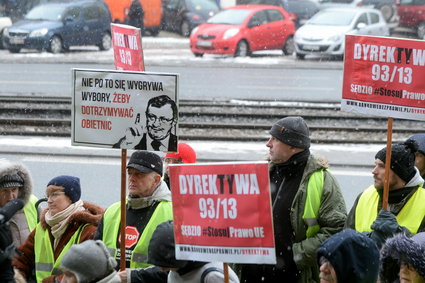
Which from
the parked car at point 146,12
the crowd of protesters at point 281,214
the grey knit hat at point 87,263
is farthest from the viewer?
the parked car at point 146,12

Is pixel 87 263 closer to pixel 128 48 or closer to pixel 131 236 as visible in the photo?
pixel 131 236

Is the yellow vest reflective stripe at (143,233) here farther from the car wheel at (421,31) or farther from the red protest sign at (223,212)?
the car wheel at (421,31)

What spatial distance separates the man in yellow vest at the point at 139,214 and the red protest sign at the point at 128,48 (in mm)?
1244

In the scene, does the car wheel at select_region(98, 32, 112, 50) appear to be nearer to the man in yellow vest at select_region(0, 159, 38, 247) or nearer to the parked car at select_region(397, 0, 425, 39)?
the parked car at select_region(397, 0, 425, 39)

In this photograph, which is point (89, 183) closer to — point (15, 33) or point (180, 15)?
point (15, 33)

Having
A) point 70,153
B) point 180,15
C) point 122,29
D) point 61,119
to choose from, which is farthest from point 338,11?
point 122,29

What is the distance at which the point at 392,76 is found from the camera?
5.84 metres

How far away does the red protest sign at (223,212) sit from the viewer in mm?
4254

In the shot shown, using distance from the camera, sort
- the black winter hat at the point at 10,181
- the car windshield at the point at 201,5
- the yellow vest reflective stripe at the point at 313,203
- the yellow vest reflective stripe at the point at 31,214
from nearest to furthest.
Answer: the yellow vest reflective stripe at the point at 313,203 < the black winter hat at the point at 10,181 < the yellow vest reflective stripe at the point at 31,214 < the car windshield at the point at 201,5

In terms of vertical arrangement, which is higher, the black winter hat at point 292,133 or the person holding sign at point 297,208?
the black winter hat at point 292,133

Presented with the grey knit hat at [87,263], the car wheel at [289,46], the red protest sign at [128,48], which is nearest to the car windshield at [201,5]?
the car wheel at [289,46]

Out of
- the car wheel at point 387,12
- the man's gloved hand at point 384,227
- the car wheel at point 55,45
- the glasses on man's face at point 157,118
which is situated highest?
the car wheel at point 387,12

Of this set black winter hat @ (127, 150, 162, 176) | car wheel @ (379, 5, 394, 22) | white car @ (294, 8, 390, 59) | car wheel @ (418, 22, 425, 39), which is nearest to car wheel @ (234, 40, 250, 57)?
white car @ (294, 8, 390, 59)

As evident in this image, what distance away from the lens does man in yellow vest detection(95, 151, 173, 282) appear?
5.26 metres
